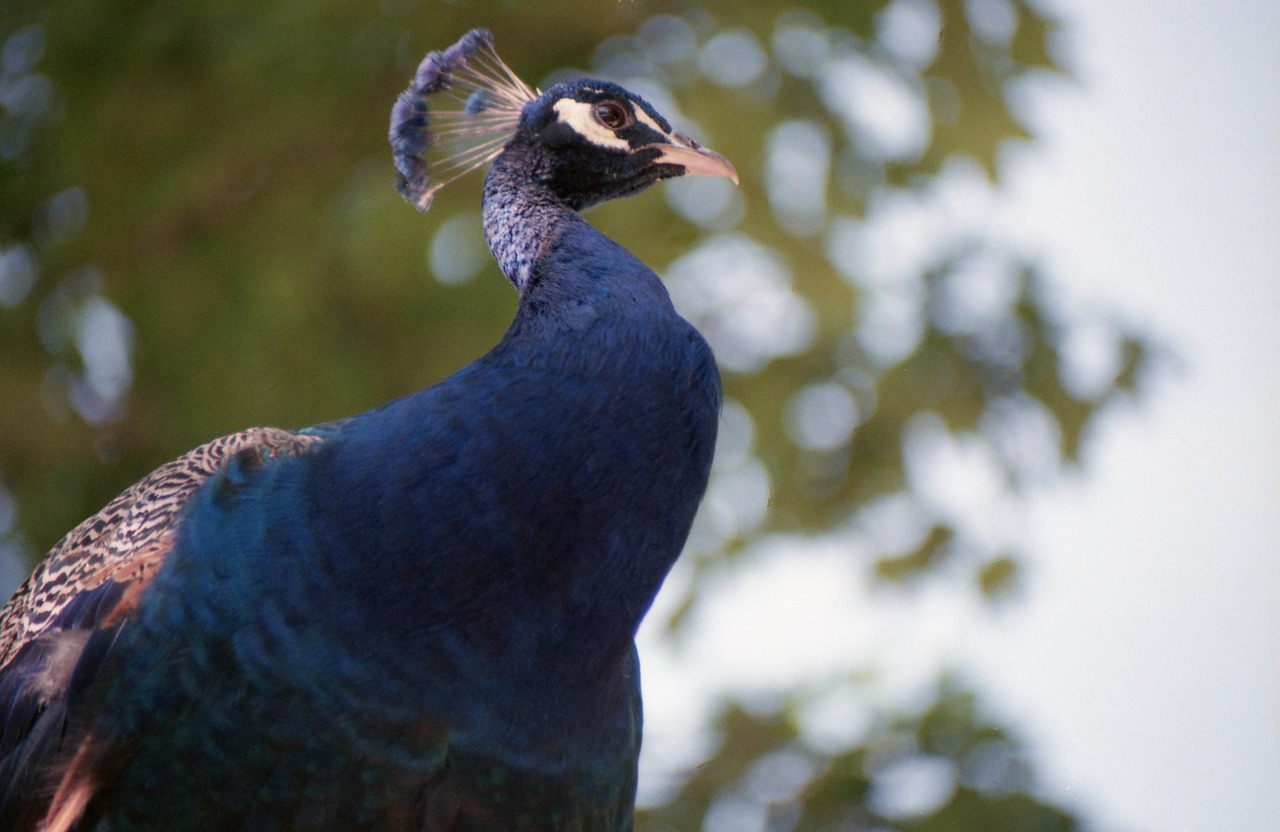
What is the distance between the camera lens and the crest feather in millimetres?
2914

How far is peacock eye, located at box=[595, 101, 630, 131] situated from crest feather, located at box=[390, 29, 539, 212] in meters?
0.24

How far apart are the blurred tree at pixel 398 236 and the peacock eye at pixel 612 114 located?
858mm

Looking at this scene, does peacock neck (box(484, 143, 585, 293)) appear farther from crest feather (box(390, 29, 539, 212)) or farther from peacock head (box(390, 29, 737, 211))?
crest feather (box(390, 29, 539, 212))

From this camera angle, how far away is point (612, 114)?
8.98 feet

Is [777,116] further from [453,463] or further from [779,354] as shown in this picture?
[453,463]

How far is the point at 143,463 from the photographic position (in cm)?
361

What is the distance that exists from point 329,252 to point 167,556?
1.54 meters

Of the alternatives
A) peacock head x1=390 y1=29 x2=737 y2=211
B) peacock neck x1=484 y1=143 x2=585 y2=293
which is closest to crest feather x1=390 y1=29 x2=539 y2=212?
peacock head x1=390 y1=29 x2=737 y2=211

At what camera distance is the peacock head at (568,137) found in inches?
107

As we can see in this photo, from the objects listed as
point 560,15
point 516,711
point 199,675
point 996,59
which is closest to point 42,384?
point 560,15

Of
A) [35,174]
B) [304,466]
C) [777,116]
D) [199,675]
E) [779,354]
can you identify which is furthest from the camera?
[779,354]

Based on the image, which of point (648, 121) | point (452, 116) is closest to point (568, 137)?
point (648, 121)

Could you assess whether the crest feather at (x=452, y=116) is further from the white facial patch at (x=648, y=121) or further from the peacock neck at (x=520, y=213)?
the white facial patch at (x=648, y=121)

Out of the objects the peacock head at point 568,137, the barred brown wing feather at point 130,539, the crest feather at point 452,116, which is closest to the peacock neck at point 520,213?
the peacock head at point 568,137
